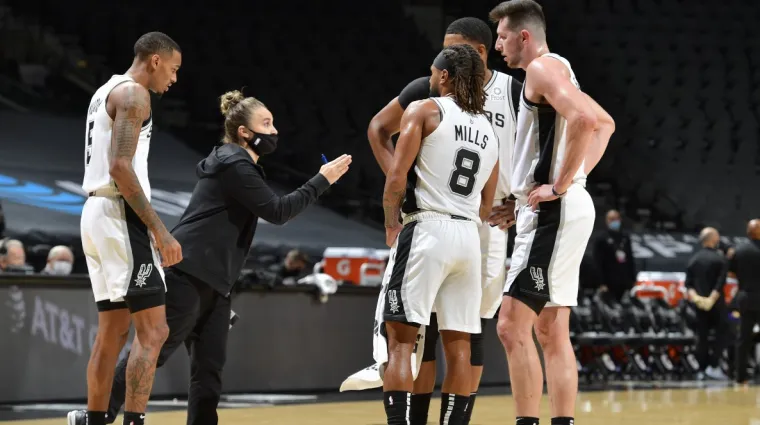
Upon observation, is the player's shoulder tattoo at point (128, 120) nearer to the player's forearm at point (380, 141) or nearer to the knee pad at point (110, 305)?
the knee pad at point (110, 305)

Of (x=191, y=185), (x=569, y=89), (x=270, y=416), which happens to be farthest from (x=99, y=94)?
(x=191, y=185)

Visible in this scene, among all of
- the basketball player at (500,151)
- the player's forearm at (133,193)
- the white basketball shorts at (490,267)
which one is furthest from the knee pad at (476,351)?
the player's forearm at (133,193)

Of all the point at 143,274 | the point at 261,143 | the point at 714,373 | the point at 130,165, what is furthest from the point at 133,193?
the point at 714,373

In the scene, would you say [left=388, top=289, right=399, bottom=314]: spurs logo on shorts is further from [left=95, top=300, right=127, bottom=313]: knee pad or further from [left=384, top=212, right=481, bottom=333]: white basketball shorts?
[left=95, top=300, right=127, bottom=313]: knee pad

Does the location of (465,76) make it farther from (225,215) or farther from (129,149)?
(129,149)

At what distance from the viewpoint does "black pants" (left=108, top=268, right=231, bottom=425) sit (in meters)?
5.00

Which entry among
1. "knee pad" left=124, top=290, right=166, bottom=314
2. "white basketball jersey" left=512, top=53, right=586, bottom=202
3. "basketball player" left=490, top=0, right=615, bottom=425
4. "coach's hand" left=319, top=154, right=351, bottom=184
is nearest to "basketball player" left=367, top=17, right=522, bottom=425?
"coach's hand" left=319, top=154, right=351, bottom=184

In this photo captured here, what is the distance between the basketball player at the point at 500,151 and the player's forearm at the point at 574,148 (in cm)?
88

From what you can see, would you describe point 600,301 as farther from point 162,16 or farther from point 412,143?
point 162,16

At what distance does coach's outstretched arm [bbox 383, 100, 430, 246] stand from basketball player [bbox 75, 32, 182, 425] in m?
0.97

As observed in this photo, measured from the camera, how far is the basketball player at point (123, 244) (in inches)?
182

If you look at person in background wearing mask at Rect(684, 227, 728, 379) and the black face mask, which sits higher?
the black face mask

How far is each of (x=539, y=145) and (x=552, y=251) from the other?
0.48m

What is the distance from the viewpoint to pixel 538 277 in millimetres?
4527
